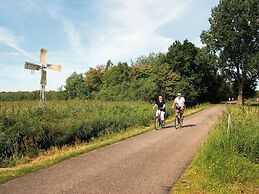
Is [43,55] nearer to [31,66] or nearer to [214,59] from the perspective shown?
[31,66]

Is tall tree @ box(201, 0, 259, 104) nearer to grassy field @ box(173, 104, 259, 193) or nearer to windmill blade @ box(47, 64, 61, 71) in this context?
windmill blade @ box(47, 64, 61, 71)

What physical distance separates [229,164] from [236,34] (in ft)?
144

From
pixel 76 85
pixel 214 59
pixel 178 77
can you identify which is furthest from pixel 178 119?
pixel 76 85

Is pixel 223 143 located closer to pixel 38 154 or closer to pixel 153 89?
pixel 38 154

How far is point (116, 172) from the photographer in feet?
28.4

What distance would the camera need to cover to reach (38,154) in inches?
532

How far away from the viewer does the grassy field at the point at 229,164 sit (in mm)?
7402

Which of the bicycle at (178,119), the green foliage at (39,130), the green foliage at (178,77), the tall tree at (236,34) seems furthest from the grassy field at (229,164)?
the tall tree at (236,34)

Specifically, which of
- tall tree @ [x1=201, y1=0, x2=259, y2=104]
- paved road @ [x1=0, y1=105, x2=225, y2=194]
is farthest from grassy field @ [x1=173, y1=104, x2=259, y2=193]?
tall tree @ [x1=201, y1=0, x2=259, y2=104]

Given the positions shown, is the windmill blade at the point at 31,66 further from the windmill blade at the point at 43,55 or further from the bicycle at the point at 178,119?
the bicycle at the point at 178,119

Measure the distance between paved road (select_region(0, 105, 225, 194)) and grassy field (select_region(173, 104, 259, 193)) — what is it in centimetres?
47

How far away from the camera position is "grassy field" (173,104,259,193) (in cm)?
740

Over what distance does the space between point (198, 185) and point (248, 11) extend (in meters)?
47.3

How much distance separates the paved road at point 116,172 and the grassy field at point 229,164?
465 millimetres
